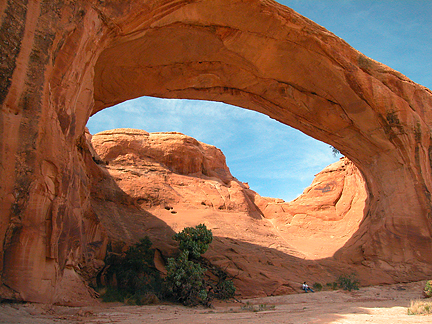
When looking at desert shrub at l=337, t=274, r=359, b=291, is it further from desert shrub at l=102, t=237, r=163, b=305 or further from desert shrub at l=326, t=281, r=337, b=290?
desert shrub at l=102, t=237, r=163, b=305

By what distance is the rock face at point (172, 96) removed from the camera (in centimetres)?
623

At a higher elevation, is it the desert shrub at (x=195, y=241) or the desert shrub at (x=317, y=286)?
the desert shrub at (x=195, y=241)

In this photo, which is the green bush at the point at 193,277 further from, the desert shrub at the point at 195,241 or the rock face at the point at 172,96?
the rock face at the point at 172,96

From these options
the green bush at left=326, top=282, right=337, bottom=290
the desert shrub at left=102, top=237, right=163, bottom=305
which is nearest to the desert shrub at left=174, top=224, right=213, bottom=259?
the desert shrub at left=102, top=237, right=163, bottom=305

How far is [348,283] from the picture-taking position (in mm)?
12805

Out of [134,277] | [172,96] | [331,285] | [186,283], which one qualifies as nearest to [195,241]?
[186,283]

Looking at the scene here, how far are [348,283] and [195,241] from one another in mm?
6664

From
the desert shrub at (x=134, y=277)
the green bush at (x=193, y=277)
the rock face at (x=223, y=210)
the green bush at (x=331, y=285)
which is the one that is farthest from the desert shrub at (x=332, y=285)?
the desert shrub at (x=134, y=277)

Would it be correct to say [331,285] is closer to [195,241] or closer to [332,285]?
[332,285]

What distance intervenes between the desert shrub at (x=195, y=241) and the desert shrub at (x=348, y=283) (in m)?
6.02

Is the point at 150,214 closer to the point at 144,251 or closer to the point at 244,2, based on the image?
the point at 144,251

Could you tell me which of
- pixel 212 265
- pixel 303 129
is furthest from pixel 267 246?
pixel 303 129

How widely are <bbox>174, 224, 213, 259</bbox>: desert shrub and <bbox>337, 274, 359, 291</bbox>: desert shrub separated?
6018 mm

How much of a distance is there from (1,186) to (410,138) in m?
16.3
